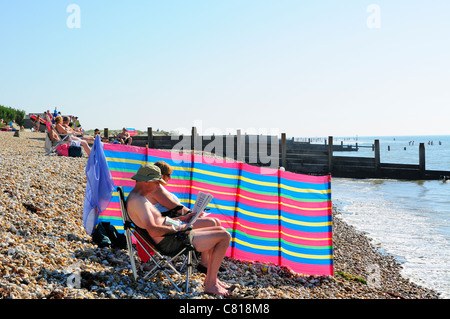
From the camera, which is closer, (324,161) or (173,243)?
(173,243)

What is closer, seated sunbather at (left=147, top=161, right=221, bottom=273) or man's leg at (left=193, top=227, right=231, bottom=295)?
man's leg at (left=193, top=227, right=231, bottom=295)

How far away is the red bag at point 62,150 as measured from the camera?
1165 centimetres

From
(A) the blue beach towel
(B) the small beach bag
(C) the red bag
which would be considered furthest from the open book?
(C) the red bag

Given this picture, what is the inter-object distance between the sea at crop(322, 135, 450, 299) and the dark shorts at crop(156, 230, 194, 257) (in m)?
4.95

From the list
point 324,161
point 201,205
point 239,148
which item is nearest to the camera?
point 201,205

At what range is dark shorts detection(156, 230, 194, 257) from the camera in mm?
3926

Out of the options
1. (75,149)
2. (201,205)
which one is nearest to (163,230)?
(201,205)

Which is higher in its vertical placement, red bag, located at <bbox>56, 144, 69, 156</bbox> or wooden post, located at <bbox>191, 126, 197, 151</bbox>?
wooden post, located at <bbox>191, 126, 197, 151</bbox>

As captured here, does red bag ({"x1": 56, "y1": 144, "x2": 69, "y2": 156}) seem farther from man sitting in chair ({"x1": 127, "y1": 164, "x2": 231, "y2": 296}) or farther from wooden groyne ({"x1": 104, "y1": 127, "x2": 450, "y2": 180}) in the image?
wooden groyne ({"x1": 104, "y1": 127, "x2": 450, "y2": 180})

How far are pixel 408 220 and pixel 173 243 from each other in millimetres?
11411

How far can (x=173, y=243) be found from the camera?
3955 mm

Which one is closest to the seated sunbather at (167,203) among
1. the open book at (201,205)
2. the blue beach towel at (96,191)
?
the open book at (201,205)

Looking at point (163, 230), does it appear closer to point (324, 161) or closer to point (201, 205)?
point (201, 205)
